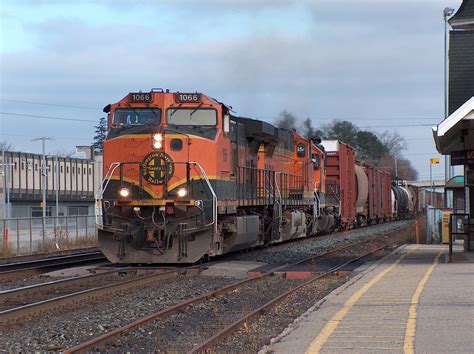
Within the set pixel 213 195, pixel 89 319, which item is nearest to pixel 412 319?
pixel 89 319

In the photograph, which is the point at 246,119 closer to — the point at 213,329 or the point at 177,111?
the point at 177,111

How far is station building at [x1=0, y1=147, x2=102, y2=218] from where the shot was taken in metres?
63.0

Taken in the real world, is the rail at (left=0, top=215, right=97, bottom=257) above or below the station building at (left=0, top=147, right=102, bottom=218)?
below

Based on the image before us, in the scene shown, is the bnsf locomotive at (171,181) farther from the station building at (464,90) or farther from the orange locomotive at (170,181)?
the station building at (464,90)

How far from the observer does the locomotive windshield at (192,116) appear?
57.2 feet

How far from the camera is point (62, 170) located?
68438mm

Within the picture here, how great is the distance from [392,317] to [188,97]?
30.7 ft

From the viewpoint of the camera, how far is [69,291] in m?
13.4

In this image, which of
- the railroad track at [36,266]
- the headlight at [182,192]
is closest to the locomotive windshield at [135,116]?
the headlight at [182,192]

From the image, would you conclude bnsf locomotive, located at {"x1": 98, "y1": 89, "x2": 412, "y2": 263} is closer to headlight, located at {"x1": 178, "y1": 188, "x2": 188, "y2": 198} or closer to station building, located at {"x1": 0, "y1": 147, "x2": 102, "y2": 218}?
headlight, located at {"x1": 178, "y1": 188, "x2": 188, "y2": 198}

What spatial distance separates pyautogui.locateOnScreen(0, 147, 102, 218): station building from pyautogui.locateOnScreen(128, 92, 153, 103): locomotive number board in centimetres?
4418

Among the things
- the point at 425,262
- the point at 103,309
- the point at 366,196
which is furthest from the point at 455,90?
the point at 366,196

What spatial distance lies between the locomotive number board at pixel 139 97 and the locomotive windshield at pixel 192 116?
587 millimetres

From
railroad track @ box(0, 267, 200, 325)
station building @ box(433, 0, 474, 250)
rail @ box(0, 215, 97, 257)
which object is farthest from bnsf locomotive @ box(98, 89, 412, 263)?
rail @ box(0, 215, 97, 257)
